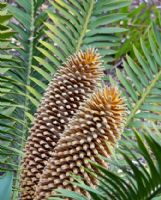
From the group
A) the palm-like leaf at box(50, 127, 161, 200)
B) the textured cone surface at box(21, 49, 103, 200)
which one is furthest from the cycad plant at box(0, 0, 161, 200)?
the palm-like leaf at box(50, 127, 161, 200)

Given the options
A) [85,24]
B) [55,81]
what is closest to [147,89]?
[85,24]

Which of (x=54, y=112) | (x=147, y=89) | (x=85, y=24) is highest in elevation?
(x=85, y=24)

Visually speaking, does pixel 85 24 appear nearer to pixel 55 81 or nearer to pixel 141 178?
pixel 55 81

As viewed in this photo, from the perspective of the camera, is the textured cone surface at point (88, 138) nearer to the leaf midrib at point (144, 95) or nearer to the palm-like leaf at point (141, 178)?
the palm-like leaf at point (141, 178)

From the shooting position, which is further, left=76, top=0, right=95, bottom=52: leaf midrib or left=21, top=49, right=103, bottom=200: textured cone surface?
left=76, top=0, right=95, bottom=52: leaf midrib

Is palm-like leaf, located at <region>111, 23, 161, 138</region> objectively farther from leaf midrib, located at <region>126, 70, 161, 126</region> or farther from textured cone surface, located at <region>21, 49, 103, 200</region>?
textured cone surface, located at <region>21, 49, 103, 200</region>

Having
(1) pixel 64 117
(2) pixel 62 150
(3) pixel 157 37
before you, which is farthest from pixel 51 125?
(3) pixel 157 37
